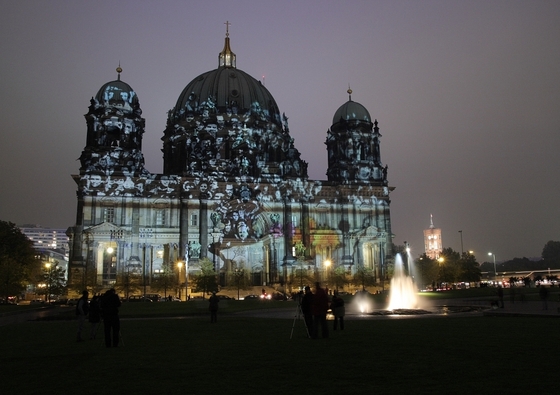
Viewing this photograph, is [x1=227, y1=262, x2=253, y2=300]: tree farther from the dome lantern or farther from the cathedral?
the dome lantern

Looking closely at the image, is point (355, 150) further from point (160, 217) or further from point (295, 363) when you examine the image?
point (295, 363)

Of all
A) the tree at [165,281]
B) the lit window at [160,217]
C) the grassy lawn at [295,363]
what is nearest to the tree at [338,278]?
Result: the tree at [165,281]

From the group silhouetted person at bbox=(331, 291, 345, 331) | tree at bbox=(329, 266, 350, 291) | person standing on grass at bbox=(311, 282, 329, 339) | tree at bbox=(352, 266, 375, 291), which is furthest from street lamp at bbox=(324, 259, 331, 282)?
person standing on grass at bbox=(311, 282, 329, 339)

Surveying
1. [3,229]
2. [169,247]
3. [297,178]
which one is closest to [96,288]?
[169,247]

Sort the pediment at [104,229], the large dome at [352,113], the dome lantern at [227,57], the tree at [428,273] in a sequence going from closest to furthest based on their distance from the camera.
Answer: the pediment at [104,229], the tree at [428,273], the large dome at [352,113], the dome lantern at [227,57]

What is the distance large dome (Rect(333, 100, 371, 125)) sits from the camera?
103438 millimetres

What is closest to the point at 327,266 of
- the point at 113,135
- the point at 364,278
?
the point at 364,278

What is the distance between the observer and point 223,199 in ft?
298

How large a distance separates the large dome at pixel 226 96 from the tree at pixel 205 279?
33440 mm

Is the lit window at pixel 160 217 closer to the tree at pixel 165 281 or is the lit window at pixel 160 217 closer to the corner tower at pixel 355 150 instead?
the tree at pixel 165 281

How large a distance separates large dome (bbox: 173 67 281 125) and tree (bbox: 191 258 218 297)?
3344cm

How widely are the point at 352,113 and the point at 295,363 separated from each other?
9331 centimetres

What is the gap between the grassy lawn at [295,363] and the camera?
35.5ft

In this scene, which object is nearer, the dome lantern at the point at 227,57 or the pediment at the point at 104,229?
the pediment at the point at 104,229
